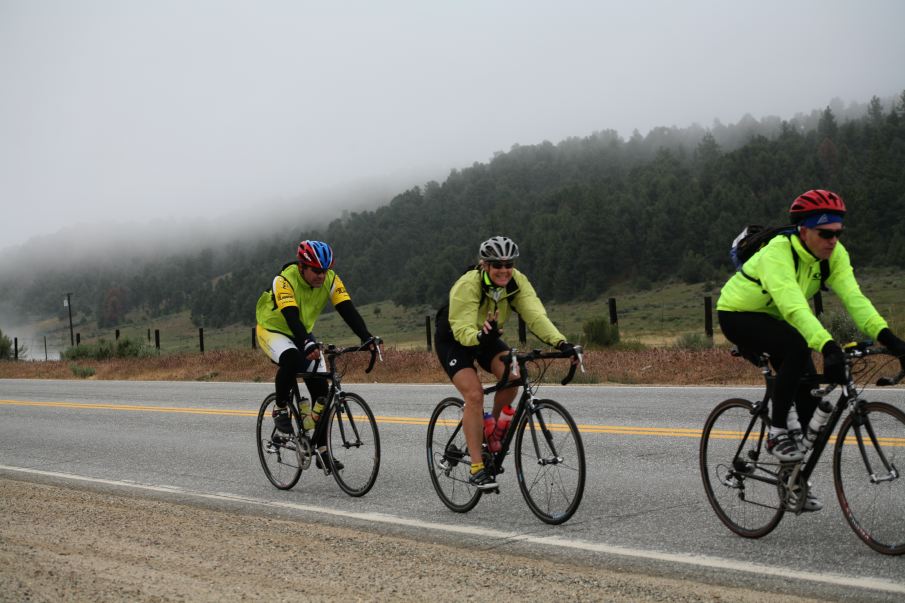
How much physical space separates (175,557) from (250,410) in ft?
29.9

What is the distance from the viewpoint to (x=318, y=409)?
8.08 meters

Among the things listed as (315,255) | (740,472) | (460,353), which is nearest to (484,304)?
(460,353)

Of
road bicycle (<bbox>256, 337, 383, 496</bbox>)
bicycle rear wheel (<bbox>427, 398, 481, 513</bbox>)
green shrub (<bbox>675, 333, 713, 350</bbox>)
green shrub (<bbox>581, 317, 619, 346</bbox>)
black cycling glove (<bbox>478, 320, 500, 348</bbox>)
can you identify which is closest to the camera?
black cycling glove (<bbox>478, 320, 500, 348</bbox>)

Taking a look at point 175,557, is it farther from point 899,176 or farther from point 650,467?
point 899,176

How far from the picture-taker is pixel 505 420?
6.62m

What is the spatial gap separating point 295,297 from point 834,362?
A: 4.64 meters

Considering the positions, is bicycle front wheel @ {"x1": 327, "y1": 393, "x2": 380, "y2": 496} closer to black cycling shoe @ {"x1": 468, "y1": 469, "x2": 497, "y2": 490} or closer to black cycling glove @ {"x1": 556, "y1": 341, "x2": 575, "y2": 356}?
black cycling shoe @ {"x1": 468, "y1": 469, "x2": 497, "y2": 490}

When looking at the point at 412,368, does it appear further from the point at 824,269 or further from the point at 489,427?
the point at 824,269

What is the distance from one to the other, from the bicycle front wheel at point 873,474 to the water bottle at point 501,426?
7.48 ft

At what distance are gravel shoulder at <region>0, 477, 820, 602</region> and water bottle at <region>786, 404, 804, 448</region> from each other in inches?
43.3

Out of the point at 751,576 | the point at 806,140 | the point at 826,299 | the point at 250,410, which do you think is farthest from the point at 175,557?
the point at 806,140

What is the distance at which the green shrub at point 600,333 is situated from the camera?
23906mm

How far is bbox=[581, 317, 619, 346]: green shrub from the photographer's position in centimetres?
2391

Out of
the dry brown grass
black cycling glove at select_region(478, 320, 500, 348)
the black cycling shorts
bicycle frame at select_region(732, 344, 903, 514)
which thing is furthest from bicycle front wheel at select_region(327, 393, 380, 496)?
the dry brown grass
